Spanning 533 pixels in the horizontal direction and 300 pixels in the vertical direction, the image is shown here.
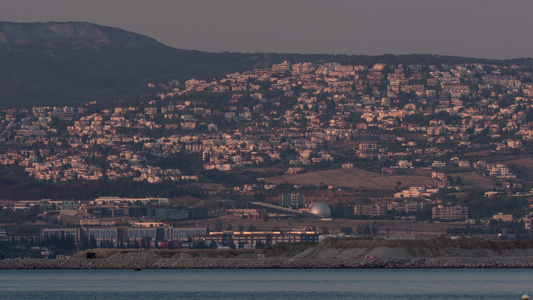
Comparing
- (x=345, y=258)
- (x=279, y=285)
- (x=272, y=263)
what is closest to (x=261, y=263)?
(x=272, y=263)

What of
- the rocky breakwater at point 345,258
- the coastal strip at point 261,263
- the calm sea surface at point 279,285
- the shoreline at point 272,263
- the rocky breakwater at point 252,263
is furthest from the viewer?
the rocky breakwater at point 345,258

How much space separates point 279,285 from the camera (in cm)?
11319

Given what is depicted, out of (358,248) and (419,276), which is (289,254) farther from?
(419,276)

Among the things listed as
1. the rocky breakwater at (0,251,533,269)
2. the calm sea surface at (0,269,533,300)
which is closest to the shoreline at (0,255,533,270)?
the rocky breakwater at (0,251,533,269)

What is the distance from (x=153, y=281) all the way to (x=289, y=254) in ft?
120

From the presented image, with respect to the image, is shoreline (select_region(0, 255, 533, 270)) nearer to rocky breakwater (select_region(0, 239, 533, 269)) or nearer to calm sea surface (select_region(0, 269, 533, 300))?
rocky breakwater (select_region(0, 239, 533, 269))

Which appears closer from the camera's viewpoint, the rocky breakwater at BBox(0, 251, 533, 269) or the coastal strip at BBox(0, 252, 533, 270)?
the coastal strip at BBox(0, 252, 533, 270)

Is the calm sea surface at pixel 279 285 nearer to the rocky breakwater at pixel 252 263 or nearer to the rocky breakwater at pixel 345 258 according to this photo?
the rocky breakwater at pixel 252 263

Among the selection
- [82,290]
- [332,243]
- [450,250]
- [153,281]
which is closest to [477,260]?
[450,250]

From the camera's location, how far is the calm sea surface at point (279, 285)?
333 ft

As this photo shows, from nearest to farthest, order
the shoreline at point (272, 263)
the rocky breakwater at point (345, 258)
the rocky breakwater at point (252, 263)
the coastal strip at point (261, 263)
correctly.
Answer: the shoreline at point (272, 263), the coastal strip at point (261, 263), the rocky breakwater at point (252, 263), the rocky breakwater at point (345, 258)

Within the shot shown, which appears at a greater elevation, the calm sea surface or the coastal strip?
the coastal strip

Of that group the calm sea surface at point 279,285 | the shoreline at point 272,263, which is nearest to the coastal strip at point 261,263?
the shoreline at point 272,263

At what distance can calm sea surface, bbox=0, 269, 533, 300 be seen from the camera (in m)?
102
